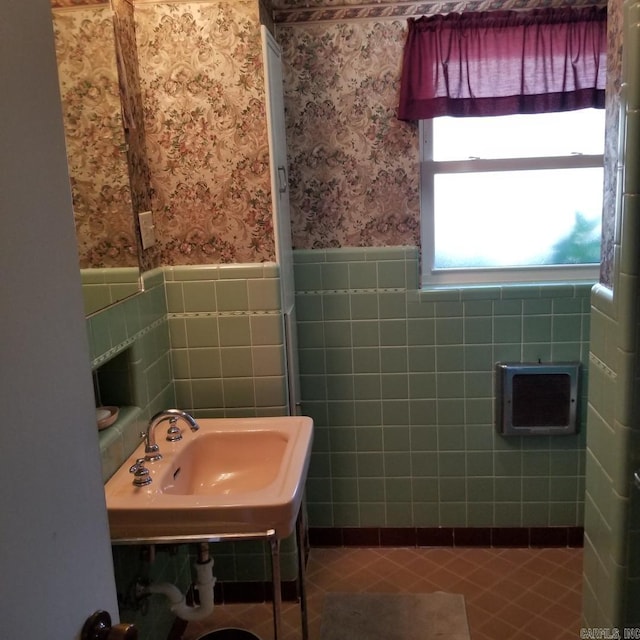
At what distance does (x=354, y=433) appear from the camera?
2.80 m

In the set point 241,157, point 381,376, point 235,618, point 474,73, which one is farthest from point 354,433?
point 474,73

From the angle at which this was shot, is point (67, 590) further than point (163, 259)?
No

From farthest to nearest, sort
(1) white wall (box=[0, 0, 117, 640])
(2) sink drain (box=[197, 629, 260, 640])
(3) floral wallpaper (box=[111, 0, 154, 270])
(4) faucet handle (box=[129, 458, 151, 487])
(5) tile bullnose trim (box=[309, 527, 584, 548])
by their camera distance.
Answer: (5) tile bullnose trim (box=[309, 527, 584, 548]), (2) sink drain (box=[197, 629, 260, 640]), (3) floral wallpaper (box=[111, 0, 154, 270]), (4) faucet handle (box=[129, 458, 151, 487]), (1) white wall (box=[0, 0, 117, 640])

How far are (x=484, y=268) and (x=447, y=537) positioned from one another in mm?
1211

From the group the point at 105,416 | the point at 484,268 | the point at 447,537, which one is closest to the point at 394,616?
the point at 447,537

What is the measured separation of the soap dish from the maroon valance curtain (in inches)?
61.5

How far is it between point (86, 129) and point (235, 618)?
1.81 metres

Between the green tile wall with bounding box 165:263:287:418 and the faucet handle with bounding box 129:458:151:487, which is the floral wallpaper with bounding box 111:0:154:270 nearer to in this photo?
the green tile wall with bounding box 165:263:287:418

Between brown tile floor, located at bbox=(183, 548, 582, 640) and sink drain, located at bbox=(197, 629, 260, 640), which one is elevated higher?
sink drain, located at bbox=(197, 629, 260, 640)

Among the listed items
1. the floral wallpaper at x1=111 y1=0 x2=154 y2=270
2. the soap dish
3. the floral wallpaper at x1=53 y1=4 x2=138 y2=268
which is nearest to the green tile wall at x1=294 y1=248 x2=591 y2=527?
the floral wallpaper at x1=111 y1=0 x2=154 y2=270

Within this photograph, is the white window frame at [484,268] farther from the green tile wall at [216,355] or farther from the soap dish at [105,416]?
the soap dish at [105,416]

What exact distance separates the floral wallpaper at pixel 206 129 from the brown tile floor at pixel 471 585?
1.36 m

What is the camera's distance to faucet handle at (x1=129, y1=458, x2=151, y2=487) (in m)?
1.71

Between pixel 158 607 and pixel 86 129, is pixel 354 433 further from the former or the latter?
pixel 86 129
